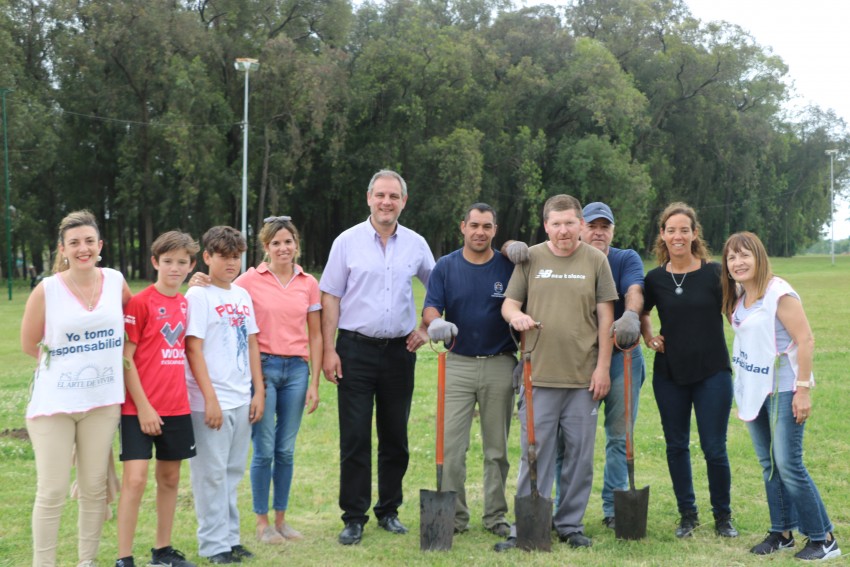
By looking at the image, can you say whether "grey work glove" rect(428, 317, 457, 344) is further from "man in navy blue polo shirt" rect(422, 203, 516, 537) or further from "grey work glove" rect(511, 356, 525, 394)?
"grey work glove" rect(511, 356, 525, 394)

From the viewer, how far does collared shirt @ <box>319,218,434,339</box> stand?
5.46 meters

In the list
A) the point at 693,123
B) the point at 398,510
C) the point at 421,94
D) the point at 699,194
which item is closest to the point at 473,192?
the point at 421,94

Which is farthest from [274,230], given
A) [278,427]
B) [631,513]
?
[631,513]

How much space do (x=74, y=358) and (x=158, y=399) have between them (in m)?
0.50

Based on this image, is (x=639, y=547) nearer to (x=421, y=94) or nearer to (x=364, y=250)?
(x=364, y=250)

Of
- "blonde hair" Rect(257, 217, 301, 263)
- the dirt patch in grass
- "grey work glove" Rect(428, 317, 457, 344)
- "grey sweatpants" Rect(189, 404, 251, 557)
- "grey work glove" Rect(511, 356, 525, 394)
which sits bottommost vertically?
the dirt patch in grass

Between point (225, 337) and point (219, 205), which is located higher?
point (219, 205)

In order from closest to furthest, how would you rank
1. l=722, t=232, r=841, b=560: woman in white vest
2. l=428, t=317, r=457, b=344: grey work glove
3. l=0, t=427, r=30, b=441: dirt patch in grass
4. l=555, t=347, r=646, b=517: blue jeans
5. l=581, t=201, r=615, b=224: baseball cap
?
l=722, t=232, r=841, b=560: woman in white vest, l=428, t=317, r=457, b=344: grey work glove, l=555, t=347, r=646, b=517: blue jeans, l=581, t=201, r=615, b=224: baseball cap, l=0, t=427, r=30, b=441: dirt patch in grass

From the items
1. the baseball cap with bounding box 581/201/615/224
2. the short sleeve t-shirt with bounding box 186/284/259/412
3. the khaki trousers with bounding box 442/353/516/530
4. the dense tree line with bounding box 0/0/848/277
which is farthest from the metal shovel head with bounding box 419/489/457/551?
the dense tree line with bounding box 0/0/848/277

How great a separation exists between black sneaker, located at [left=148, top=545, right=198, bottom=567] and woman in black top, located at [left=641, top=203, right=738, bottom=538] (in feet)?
9.93

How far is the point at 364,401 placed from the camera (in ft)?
18.0

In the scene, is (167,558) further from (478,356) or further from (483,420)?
(478,356)

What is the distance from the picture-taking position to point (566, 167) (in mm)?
46656

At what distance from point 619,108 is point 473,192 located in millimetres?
9542
